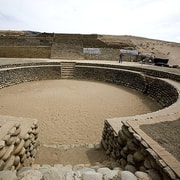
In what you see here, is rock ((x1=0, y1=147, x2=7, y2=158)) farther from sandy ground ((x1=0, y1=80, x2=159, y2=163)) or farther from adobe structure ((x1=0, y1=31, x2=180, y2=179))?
sandy ground ((x1=0, y1=80, x2=159, y2=163))

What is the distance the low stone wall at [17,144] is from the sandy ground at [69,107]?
586mm

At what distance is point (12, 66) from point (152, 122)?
11.5 m

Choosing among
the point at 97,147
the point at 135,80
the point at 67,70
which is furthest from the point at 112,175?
the point at 67,70

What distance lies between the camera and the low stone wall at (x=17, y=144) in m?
3.01

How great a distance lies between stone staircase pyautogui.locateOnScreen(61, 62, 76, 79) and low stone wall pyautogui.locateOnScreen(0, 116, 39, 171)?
984cm

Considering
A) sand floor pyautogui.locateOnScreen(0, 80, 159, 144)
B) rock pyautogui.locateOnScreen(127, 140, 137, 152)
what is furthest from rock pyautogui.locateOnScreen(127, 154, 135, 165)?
sand floor pyautogui.locateOnScreen(0, 80, 159, 144)

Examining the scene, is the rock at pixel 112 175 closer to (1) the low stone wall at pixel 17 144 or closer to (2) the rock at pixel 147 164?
(2) the rock at pixel 147 164

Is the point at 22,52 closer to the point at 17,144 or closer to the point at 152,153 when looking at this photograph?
the point at 17,144

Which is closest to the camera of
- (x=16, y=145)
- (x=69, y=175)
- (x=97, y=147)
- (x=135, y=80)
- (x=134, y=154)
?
(x=69, y=175)

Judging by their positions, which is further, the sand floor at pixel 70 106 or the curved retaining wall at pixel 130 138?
the sand floor at pixel 70 106

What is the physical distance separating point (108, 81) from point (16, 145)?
10.8 metres

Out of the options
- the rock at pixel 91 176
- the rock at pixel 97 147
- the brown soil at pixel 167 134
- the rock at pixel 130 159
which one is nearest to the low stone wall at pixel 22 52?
the rock at pixel 97 147

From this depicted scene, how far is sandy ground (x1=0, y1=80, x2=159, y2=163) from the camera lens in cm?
595

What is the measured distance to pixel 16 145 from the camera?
11.6 feet
